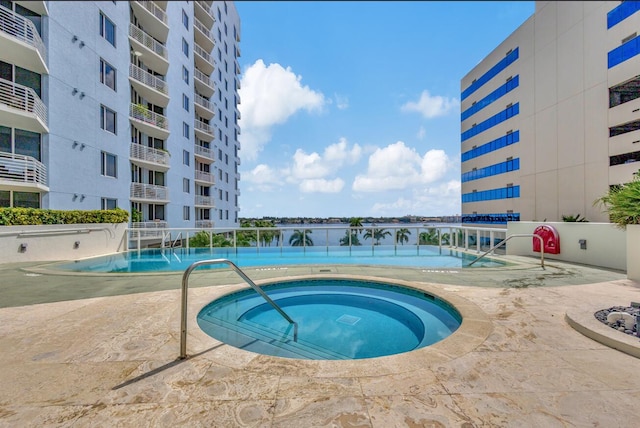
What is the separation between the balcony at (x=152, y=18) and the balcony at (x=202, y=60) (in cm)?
456

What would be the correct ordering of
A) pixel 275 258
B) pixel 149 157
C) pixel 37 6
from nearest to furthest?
1. pixel 275 258
2. pixel 37 6
3. pixel 149 157

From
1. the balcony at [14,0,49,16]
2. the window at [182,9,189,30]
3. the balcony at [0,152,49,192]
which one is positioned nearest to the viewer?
the balcony at [0,152,49,192]

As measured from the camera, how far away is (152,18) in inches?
650

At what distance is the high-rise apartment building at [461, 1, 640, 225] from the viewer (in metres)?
15.6

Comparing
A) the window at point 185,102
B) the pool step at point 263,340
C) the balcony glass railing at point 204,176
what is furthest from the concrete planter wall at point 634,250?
the balcony glass railing at point 204,176

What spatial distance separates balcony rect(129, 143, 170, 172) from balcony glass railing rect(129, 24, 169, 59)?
616cm

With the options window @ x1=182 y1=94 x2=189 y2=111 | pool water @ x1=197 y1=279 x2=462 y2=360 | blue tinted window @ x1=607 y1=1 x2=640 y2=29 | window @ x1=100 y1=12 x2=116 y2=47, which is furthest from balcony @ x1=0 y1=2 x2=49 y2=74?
blue tinted window @ x1=607 y1=1 x2=640 y2=29

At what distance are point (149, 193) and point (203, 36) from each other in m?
15.1

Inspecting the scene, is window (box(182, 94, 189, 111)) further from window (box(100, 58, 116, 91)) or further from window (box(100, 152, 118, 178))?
window (box(100, 152, 118, 178))

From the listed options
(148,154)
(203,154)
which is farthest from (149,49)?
(203,154)

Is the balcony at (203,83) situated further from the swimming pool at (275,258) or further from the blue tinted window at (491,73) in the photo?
the blue tinted window at (491,73)

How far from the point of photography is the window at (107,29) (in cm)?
1342

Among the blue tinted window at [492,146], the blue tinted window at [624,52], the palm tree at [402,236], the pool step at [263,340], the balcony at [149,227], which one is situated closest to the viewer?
the pool step at [263,340]

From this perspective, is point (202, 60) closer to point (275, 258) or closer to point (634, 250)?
point (275, 258)
